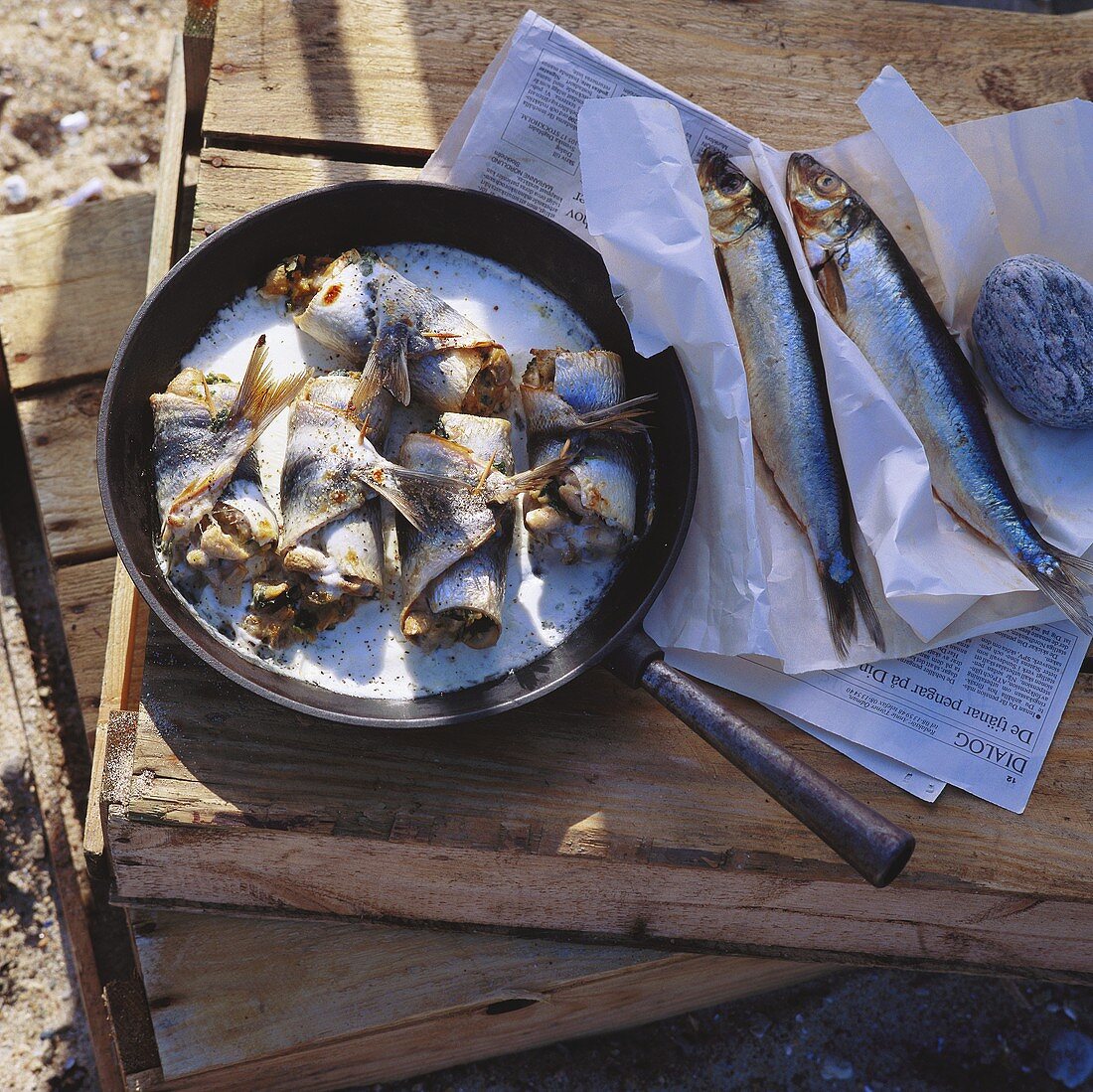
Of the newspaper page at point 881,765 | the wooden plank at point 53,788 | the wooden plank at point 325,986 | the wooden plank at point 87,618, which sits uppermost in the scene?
the newspaper page at point 881,765

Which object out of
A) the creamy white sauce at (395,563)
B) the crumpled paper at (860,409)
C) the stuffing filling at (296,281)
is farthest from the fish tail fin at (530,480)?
the stuffing filling at (296,281)

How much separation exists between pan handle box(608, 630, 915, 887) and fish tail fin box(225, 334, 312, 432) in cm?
65

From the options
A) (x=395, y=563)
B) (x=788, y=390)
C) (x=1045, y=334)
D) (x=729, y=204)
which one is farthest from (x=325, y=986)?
(x=1045, y=334)

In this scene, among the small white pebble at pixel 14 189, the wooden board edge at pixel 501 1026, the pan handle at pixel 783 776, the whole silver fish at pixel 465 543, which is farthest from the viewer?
the small white pebble at pixel 14 189

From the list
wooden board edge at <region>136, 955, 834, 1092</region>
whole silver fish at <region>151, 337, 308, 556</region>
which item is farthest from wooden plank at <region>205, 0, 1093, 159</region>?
wooden board edge at <region>136, 955, 834, 1092</region>

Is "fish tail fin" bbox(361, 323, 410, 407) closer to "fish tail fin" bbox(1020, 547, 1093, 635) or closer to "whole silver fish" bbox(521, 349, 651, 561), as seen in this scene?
"whole silver fish" bbox(521, 349, 651, 561)

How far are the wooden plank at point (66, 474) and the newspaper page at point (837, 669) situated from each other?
85 centimetres

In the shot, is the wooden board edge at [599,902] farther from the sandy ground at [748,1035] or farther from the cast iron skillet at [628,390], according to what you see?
the sandy ground at [748,1035]

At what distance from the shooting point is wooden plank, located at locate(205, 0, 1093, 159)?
1794 millimetres

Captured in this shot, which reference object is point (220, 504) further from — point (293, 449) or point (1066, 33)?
point (1066, 33)

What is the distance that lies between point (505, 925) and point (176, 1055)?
1.85ft

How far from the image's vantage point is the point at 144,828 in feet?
4.72

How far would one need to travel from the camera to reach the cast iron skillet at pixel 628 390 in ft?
4.19

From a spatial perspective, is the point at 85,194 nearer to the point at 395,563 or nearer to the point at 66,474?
the point at 66,474
